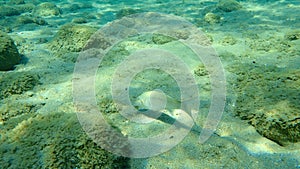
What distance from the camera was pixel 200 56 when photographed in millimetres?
6414

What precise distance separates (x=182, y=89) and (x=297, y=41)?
3.97 m

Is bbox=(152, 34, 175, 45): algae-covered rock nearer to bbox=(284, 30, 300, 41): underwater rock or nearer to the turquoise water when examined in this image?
the turquoise water

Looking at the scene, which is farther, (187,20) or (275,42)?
(187,20)

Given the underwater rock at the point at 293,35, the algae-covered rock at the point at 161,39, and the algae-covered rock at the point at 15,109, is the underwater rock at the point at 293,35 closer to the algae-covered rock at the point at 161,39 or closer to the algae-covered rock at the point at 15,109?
the algae-covered rock at the point at 161,39

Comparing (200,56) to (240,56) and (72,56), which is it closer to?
(240,56)

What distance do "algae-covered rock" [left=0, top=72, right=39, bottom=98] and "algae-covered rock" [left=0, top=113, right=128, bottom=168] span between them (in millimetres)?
2154

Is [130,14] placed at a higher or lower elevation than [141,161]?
higher

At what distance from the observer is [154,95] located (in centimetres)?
417

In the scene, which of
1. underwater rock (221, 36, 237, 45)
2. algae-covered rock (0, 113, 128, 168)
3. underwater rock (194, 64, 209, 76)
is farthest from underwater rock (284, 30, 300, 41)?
algae-covered rock (0, 113, 128, 168)

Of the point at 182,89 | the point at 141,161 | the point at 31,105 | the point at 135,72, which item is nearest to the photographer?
the point at 141,161

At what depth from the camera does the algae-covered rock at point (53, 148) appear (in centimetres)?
258

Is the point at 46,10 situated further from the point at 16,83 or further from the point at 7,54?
the point at 16,83

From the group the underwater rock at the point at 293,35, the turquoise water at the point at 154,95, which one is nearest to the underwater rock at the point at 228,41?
the turquoise water at the point at 154,95

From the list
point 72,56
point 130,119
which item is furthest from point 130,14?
point 130,119
